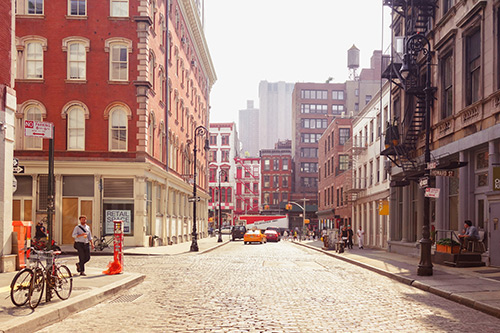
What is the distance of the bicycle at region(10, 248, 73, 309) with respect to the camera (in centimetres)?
988

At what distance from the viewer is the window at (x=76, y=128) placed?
3438cm

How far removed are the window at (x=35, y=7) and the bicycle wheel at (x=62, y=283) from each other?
27.5m

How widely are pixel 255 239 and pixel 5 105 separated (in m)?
36.9

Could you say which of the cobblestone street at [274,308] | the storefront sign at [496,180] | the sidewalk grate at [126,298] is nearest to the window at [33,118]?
the cobblestone street at [274,308]

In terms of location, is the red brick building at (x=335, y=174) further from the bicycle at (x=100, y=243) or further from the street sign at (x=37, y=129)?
the street sign at (x=37, y=129)

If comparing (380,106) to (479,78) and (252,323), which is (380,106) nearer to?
(479,78)

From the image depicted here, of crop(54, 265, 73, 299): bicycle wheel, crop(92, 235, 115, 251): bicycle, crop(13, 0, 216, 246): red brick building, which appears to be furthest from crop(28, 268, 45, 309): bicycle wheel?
crop(13, 0, 216, 246): red brick building

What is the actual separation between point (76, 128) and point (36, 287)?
83.7 ft

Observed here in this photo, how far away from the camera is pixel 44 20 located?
34.9 m

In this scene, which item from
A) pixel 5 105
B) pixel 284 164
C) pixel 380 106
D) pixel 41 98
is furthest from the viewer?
pixel 284 164

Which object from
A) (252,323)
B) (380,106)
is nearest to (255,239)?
(380,106)

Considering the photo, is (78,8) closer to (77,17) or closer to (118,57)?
(77,17)

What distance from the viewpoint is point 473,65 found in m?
22.0

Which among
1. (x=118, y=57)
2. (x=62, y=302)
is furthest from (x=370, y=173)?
(x=62, y=302)
